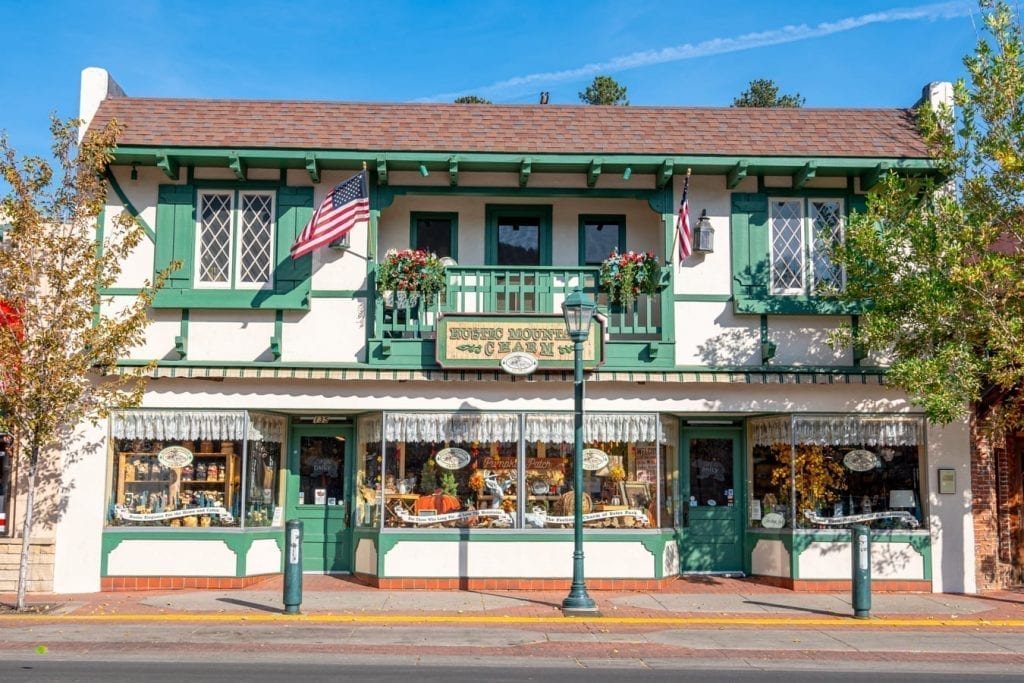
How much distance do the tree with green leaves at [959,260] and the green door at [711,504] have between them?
119 inches

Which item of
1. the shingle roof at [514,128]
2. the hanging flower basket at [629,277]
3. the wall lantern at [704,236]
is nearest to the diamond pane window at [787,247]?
the shingle roof at [514,128]

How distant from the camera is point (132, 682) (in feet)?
28.2

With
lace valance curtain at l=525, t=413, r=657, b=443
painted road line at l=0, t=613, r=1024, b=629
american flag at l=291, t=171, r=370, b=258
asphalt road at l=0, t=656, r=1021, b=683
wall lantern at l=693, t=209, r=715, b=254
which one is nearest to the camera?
asphalt road at l=0, t=656, r=1021, b=683

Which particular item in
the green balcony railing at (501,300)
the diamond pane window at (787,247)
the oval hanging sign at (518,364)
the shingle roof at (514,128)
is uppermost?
the shingle roof at (514,128)

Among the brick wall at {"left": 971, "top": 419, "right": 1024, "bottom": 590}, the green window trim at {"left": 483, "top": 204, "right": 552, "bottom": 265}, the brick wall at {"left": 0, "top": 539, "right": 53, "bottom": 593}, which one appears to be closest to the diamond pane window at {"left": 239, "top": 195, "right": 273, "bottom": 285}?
the green window trim at {"left": 483, "top": 204, "right": 552, "bottom": 265}

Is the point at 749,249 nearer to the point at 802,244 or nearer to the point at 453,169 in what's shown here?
the point at 802,244

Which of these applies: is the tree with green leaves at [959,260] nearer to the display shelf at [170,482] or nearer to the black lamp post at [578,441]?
the black lamp post at [578,441]

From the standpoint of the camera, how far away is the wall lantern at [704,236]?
14.6 meters

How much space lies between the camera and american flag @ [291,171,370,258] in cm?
1394

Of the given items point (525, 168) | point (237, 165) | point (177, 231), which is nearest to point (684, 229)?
point (525, 168)

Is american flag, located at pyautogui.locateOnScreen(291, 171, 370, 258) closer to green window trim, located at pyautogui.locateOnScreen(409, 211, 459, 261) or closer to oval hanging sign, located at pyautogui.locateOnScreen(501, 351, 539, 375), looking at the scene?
green window trim, located at pyautogui.locateOnScreen(409, 211, 459, 261)

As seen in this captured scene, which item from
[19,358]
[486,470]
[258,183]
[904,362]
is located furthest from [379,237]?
[904,362]

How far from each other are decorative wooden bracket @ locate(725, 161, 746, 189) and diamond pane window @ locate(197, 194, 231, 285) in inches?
286

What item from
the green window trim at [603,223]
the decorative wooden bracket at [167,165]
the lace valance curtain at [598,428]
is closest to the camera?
the decorative wooden bracket at [167,165]
